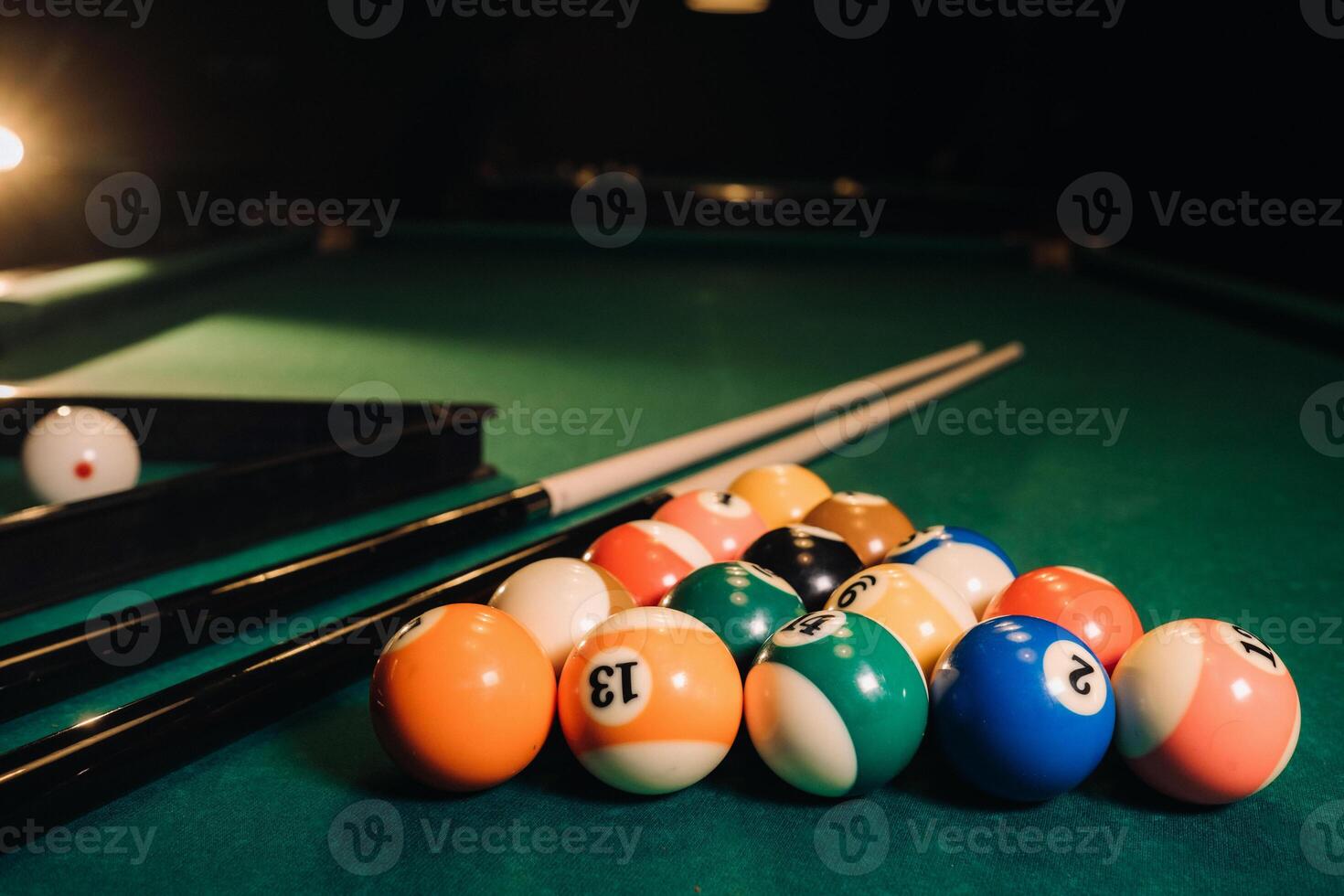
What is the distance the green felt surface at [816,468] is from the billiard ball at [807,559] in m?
0.33

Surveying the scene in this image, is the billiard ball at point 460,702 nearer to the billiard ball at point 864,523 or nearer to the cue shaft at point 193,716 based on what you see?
the cue shaft at point 193,716

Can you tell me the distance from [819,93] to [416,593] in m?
10.0

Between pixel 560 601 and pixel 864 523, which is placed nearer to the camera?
pixel 560 601

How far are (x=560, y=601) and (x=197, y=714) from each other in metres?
0.51

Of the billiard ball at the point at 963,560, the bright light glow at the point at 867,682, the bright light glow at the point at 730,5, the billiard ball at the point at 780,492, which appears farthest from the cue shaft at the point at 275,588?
Answer: the bright light glow at the point at 730,5

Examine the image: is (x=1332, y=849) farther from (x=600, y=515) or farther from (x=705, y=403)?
(x=705, y=403)

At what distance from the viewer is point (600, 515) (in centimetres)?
216

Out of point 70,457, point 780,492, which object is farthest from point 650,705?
point 70,457

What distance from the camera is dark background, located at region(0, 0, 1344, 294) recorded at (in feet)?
22.9

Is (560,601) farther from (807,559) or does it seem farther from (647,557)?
(807,559)

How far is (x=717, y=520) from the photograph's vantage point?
2014mm

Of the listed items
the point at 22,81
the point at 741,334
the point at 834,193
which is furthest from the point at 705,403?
the point at 22,81

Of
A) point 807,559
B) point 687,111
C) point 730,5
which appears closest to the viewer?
point 807,559

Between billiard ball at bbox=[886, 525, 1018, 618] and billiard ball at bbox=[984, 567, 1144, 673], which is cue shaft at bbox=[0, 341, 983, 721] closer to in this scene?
billiard ball at bbox=[886, 525, 1018, 618]
